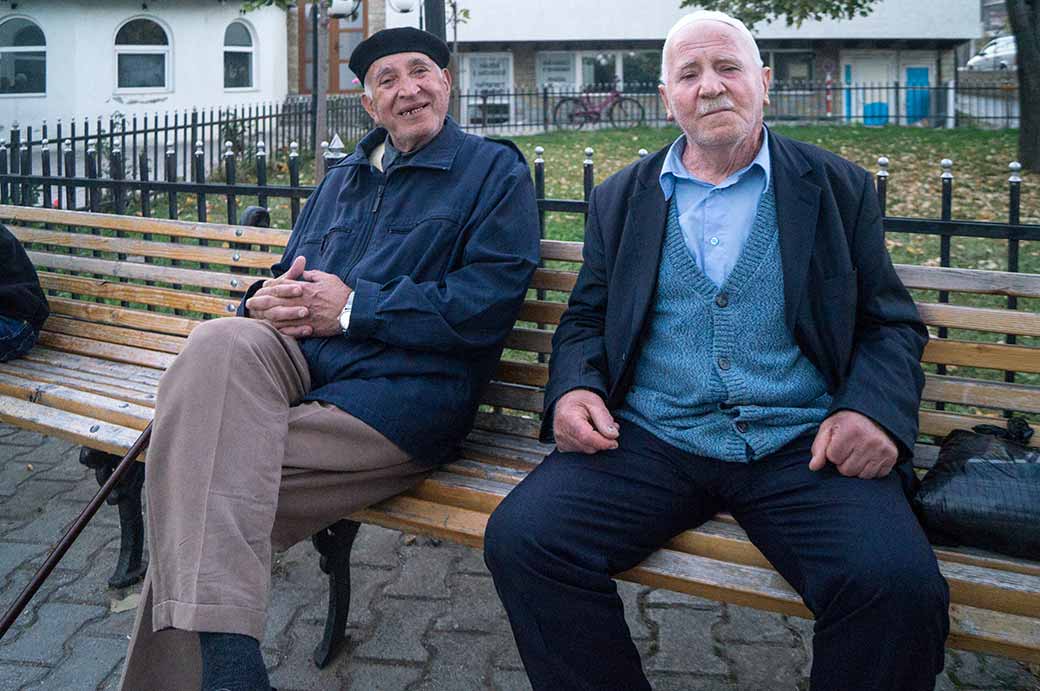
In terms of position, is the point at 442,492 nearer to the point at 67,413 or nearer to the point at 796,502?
the point at 796,502

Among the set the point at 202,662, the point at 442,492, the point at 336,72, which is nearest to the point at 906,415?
the point at 442,492

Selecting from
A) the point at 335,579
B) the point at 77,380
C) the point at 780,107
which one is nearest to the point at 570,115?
the point at 780,107

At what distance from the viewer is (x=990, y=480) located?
96.6 inches

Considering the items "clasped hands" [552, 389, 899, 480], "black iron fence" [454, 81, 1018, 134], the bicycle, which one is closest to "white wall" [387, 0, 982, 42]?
"black iron fence" [454, 81, 1018, 134]

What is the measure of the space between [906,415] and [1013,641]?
553mm

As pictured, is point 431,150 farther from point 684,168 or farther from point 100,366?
point 100,366

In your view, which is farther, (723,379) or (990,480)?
(723,379)

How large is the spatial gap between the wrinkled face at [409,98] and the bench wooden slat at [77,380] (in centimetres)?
126

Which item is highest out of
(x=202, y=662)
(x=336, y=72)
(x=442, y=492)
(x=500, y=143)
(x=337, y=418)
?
(x=336, y=72)

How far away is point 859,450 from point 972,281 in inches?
32.4

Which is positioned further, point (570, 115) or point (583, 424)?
point (570, 115)

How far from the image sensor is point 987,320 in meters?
2.91

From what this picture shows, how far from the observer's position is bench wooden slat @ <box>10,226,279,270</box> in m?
4.15

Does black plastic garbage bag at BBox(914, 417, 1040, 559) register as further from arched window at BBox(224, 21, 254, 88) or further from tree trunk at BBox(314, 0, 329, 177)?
arched window at BBox(224, 21, 254, 88)
